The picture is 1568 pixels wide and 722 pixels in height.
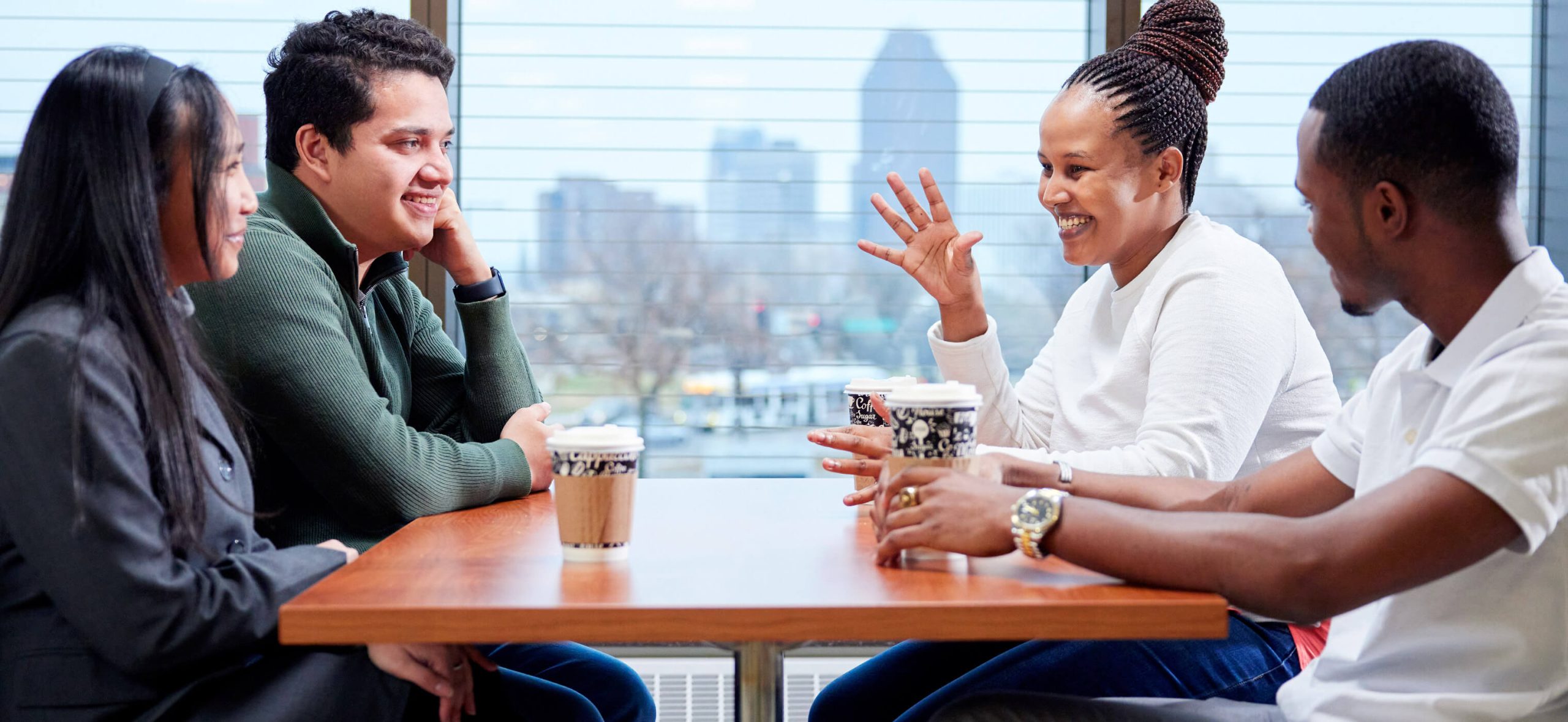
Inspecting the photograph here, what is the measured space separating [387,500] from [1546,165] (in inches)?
106

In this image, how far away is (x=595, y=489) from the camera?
1144 millimetres

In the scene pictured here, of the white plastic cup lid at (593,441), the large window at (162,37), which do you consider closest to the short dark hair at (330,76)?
the white plastic cup lid at (593,441)

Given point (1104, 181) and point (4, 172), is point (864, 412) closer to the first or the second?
point (1104, 181)

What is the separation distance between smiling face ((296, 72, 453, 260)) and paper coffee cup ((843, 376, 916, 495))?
28.6 inches

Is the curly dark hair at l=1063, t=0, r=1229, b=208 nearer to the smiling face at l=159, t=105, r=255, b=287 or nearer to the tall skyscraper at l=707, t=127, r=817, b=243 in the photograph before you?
the tall skyscraper at l=707, t=127, r=817, b=243

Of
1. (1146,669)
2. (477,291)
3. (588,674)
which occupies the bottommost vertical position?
(588,674)

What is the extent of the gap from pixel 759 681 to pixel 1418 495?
61cm

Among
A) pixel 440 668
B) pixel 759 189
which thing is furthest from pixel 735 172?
pixel 440 668

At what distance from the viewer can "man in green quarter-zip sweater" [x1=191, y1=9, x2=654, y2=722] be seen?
145cm

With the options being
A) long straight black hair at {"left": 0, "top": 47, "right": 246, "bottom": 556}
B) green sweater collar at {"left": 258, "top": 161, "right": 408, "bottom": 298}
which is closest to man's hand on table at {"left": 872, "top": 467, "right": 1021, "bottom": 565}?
long straight black hair at {"left": 0, "top": 47, "right": 246, "bottom": 556}

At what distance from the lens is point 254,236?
5.07 feet

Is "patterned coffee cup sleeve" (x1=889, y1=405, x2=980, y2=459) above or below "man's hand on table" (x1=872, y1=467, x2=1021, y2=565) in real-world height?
above

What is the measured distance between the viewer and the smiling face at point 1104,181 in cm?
177

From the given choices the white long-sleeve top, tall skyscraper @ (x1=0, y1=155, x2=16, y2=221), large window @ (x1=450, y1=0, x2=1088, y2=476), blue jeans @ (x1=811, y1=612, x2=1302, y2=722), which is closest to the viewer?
blue jeans @ (x1=811, y1=612, x2=1302, y2=722)
